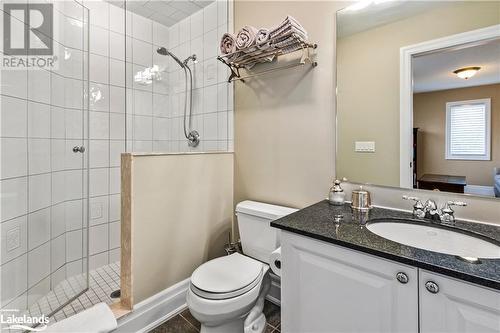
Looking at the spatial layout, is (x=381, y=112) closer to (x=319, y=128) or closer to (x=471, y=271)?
(x=319, y=128)

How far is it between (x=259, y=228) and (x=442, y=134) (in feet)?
3.65

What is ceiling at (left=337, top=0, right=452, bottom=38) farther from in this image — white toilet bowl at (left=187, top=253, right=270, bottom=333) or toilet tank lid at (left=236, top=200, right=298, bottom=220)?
white toilet bowl at (left=187, top=253, right=270, bottom=333)

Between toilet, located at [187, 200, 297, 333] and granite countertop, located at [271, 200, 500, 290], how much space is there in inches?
17.1

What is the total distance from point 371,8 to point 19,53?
1.98 metres

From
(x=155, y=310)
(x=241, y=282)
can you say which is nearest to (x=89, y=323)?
(x=155, y=310)

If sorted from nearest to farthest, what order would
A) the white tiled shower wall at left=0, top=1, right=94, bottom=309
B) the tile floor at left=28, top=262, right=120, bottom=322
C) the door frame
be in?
the door frame, the white tiled shower wall at left=0, top=1, right=94, bottom=309, the tile floor at left=28, top=262, right=120, bottom=322

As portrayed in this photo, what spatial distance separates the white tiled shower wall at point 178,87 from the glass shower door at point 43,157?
A: 42cm

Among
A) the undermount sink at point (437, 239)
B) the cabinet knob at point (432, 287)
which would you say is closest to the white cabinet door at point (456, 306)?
the cabinet knob at point (432, 287)

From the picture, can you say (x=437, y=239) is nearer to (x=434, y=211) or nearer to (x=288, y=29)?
(x=434, y=211)

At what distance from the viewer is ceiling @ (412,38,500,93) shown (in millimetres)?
1022

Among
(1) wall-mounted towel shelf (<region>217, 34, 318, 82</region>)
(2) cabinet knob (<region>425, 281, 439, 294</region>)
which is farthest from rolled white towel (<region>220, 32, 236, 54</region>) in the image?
(2) cabinet knob (<region>425, 281, 439, 294</region>)

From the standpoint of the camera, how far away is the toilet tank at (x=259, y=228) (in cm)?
155

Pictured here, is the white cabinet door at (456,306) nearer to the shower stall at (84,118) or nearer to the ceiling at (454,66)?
the ceiling at (454,66)

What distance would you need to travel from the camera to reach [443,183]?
45.5 inches
